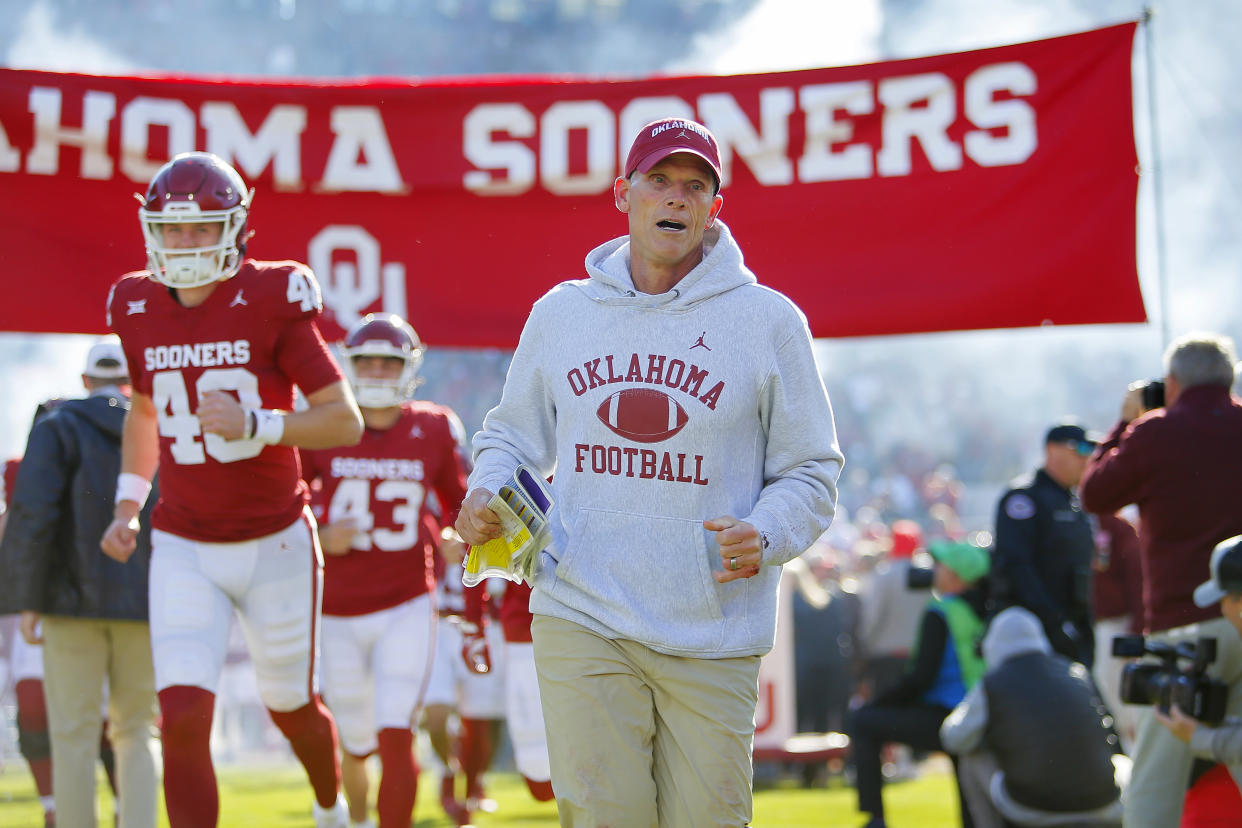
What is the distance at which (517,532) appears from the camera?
10.4 feet

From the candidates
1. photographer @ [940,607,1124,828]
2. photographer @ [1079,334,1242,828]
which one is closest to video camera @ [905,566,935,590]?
photographer @ [940,607,1124,828]

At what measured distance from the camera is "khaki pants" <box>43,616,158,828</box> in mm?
5062

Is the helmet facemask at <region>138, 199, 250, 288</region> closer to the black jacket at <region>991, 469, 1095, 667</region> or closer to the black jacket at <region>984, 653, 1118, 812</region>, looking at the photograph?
the black jacket at <region>984, 653, 1118, 812</region>

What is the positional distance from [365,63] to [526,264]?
1847cm

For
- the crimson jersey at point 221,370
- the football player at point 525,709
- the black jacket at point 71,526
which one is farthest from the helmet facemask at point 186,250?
the football player at point 525,709

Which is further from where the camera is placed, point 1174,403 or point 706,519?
point 1174,403

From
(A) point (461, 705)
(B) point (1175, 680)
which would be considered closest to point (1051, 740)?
(B) point (1175, 680)

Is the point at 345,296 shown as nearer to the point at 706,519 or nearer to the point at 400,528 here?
the point at 400,528

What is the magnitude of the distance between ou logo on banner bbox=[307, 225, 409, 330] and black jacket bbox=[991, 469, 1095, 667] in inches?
124

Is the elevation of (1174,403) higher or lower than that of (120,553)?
higher

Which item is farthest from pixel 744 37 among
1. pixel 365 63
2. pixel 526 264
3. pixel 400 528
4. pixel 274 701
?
pixel 274 701

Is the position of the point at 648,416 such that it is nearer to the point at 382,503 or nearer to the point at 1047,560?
the point at 382,503

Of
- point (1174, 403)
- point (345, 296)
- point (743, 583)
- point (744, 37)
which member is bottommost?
point (743, 583)

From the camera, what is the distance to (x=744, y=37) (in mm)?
20500
